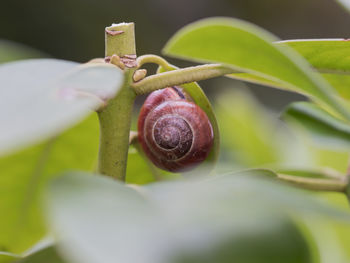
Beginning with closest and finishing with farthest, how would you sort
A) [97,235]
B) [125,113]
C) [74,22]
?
[97,235] → [125,113] → [74,22]

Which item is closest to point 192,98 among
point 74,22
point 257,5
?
point 74,22

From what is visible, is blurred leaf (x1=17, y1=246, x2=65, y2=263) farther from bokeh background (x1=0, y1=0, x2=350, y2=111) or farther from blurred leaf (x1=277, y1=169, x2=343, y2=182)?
bokeh background (x1=0, y1=0, x2=350, y2=111)

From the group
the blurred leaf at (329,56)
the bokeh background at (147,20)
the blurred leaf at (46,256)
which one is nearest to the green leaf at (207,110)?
the blurred leaf at (329,56)

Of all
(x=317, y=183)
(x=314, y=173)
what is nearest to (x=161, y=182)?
(x=317, y=183)

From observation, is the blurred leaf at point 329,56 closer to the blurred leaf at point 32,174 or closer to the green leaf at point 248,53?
the green leaf at point 248,53

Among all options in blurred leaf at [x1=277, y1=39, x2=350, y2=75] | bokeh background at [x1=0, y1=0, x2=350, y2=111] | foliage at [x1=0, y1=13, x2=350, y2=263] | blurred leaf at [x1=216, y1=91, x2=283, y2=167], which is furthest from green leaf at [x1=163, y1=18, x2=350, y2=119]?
bokeh background at [x1=0, y1=0, x2=350, y2=111]

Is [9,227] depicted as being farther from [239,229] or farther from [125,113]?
[239,229]
